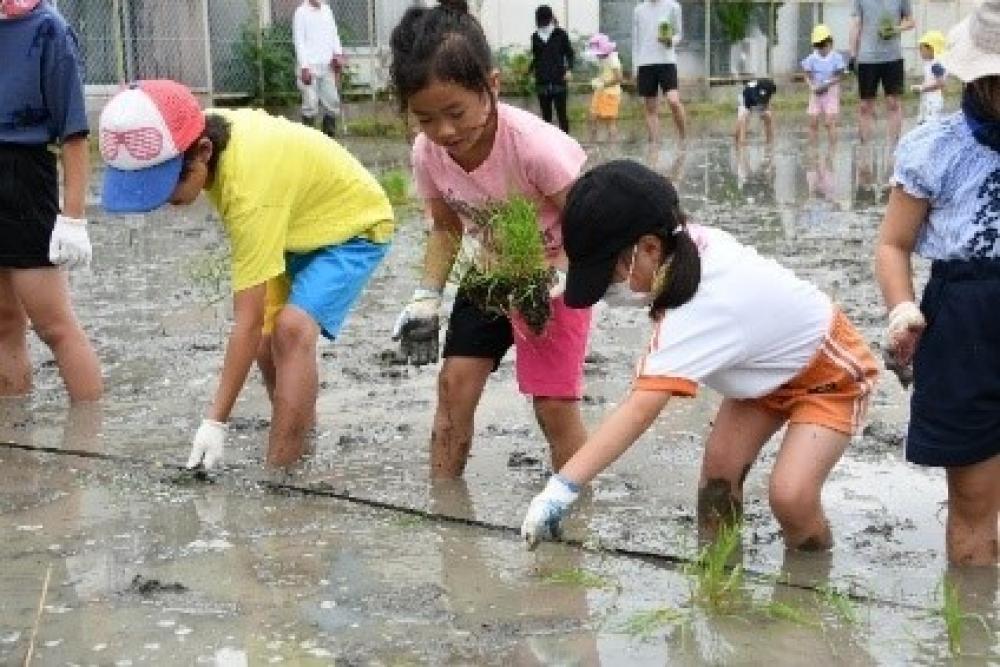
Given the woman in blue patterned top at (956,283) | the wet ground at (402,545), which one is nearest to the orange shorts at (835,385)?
the woman in blue patterned top at (956,283)

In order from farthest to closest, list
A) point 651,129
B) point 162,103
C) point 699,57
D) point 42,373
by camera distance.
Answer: point 699,57
point 651,129
point 42,373
point 162,103

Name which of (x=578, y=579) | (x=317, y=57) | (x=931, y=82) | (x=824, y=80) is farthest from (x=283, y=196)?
(x=317, y=57)

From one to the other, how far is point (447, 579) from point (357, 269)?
150 centimetres

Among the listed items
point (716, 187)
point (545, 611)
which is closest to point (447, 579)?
point (545, 611)

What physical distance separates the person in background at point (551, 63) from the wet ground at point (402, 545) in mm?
12727

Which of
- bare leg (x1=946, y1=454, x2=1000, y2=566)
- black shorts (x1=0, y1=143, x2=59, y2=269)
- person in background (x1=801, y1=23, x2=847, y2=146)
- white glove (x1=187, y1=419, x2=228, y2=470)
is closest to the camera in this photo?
bare leg (x1=946, y1=454, x2=1000, y2=566)

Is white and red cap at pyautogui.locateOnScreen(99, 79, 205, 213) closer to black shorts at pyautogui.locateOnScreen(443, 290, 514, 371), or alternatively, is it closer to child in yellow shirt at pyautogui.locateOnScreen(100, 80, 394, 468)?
child in yellow shirt at pyautogui.locateOnScreen(100, 80, 394, 468)

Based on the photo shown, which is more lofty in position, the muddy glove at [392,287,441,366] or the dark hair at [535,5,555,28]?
the dark hair at [535,5,555,28]

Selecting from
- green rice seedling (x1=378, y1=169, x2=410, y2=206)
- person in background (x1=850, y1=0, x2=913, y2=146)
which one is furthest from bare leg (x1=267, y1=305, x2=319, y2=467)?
person in background (x1=850, y1=0, x2=913, y2=146)

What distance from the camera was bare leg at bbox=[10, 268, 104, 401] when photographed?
222 inches

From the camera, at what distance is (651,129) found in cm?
1773

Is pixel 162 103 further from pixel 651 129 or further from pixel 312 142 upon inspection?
pixel 651 129

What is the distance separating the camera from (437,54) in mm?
4090

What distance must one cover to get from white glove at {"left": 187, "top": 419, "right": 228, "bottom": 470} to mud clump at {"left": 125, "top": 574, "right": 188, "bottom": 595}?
0.91m
